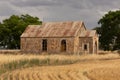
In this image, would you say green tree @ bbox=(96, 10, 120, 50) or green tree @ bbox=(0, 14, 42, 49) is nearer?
green tree @ bbox=(96, 10, 120, 50)

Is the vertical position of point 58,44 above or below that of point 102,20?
below

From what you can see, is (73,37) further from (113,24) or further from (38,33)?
(113,24)

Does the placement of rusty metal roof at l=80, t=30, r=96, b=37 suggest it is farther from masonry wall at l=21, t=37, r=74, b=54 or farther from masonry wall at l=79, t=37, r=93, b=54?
masonry wall at l=21, t=37, r=74, b=54

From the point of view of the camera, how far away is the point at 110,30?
61750mm

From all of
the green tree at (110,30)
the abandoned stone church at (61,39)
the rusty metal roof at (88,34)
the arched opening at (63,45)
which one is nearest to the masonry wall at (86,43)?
the abandoned stone church at (61,39)

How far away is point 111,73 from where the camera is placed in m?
Answer: 19.2

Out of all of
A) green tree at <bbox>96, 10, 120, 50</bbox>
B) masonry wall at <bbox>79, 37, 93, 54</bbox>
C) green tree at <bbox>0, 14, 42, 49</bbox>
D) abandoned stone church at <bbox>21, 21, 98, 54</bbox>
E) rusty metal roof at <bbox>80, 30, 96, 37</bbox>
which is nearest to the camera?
abandoned stone church at <bbox>21, 21, 98, 54</bbox>

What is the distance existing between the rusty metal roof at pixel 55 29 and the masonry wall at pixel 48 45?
66 cm

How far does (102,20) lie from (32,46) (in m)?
16.9

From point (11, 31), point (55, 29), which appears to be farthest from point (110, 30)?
point (11, 31)

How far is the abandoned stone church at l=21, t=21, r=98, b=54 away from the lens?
48188 millimetres

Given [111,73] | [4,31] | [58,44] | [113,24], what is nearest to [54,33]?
[58,44]

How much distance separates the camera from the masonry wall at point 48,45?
48188mm

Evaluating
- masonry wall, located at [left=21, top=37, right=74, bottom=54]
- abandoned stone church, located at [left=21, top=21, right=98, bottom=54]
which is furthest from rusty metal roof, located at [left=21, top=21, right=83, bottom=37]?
masonry wall, located at [left=21, top=37, right=74, bottom=54]
